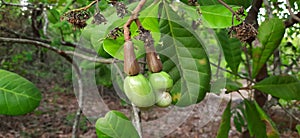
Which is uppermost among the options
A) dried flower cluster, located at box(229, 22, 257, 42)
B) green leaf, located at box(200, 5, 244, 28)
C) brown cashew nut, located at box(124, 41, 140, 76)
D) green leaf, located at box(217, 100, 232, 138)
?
green leaf, located at box(200, 5, 244, 28)

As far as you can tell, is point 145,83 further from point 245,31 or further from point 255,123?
point 255,123

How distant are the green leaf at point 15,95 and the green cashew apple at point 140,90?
65 cm

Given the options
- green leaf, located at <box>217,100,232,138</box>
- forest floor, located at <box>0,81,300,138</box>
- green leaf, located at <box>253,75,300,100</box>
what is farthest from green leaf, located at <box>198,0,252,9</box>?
forest floor, located at <box>0,81,300,138</box>

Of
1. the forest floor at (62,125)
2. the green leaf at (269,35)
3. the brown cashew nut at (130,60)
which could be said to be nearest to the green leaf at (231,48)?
the green leaf at (269,35)

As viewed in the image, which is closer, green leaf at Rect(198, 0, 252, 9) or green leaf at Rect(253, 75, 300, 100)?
green leaf at Rect(198, 0, 252, 9)

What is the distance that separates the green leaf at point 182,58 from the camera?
91 centimetres

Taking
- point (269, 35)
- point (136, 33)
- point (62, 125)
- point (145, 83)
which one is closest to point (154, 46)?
point (136, 33)

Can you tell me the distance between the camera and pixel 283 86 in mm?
1302

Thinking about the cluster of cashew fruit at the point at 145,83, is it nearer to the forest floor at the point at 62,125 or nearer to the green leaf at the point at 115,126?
the green leaf at the point at 115,126

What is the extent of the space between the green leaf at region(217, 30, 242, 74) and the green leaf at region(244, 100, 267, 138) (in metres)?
0.17

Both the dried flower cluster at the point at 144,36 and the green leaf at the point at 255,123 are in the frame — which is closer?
the dried flower cluster at the point at 144,36

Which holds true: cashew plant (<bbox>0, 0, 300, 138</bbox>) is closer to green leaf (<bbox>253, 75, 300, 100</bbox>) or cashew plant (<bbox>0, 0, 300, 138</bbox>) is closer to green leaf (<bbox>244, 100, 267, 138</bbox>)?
green leaf (<bbox>253, 75, 300, 100</bbox>)

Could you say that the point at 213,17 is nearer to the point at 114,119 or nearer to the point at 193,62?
the point at 193,62

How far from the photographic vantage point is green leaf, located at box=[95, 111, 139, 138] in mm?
909
